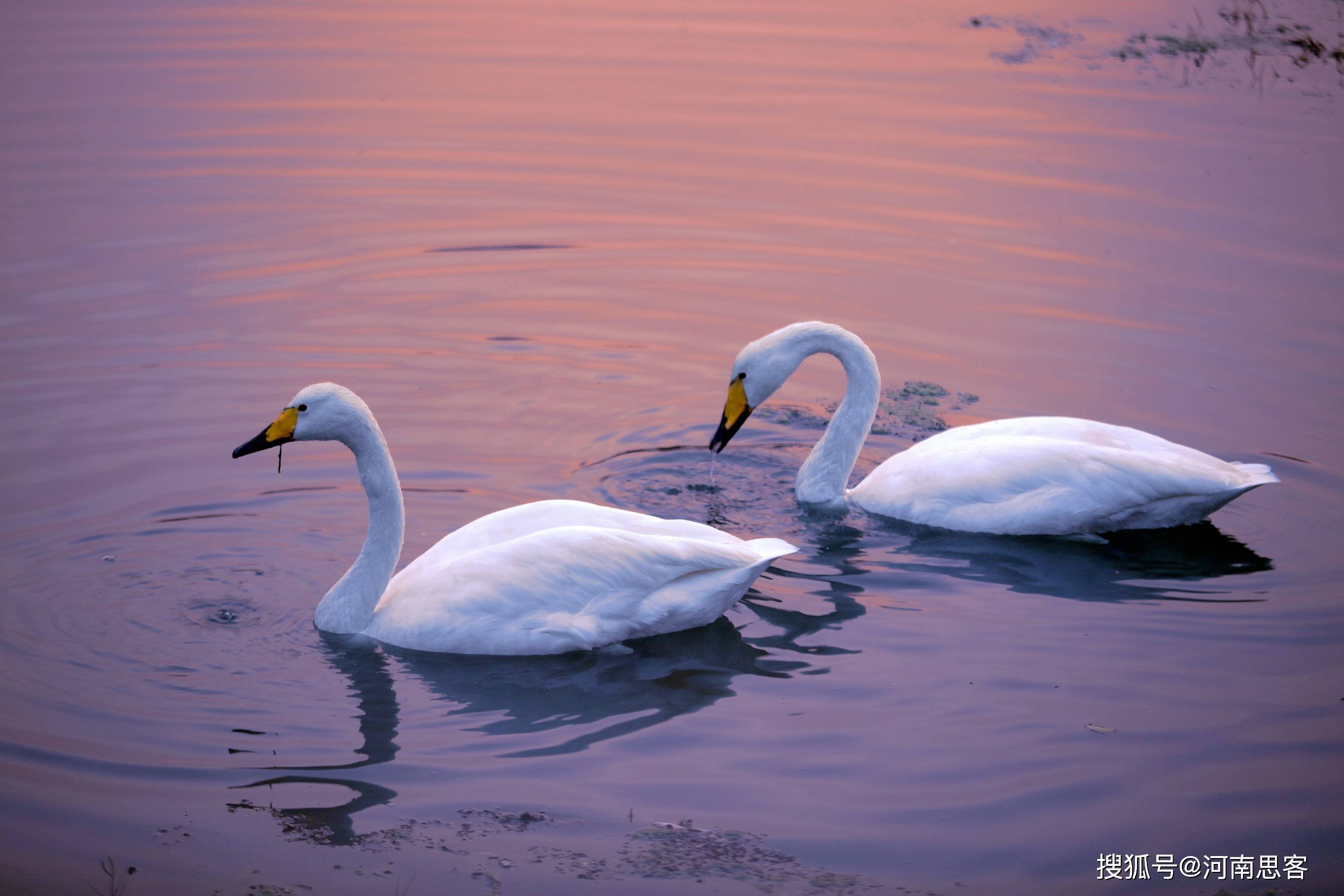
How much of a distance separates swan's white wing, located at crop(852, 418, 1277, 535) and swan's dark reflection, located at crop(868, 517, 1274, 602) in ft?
0.26

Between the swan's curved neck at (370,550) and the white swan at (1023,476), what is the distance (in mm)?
2319

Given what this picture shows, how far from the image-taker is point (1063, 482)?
8070 mm

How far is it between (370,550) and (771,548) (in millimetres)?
1885

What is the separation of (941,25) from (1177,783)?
15486mm

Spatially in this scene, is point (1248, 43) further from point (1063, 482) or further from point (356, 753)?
point (356, 753)

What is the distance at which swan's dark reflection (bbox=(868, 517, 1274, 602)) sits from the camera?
762 cm

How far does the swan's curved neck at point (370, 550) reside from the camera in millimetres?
6742

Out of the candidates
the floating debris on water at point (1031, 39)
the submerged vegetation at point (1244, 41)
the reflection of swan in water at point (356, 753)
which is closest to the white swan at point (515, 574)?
the reflection of swan in water at point (356, 753)

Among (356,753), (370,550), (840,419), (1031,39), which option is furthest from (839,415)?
(1031,39)

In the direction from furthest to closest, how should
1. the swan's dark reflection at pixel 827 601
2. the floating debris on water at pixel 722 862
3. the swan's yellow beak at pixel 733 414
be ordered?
the swan's yellow beak at pixel 733 414
the swan's dark reflection at pixel 827 601
the floating debris on water at pixel 722 862

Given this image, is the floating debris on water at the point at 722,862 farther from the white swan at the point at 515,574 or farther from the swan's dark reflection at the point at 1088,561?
the swan's dark reflection at the point at 1088,561

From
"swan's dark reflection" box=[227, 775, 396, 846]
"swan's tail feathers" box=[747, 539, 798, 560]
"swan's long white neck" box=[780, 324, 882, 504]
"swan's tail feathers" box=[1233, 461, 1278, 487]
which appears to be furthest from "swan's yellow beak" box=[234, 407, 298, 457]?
"swan's tail feathers" box=[1233, 461, 1278, 487]

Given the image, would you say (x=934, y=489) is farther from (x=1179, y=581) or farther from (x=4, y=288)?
(x=4, y=288)

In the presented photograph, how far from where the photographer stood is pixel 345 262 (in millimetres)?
12164
